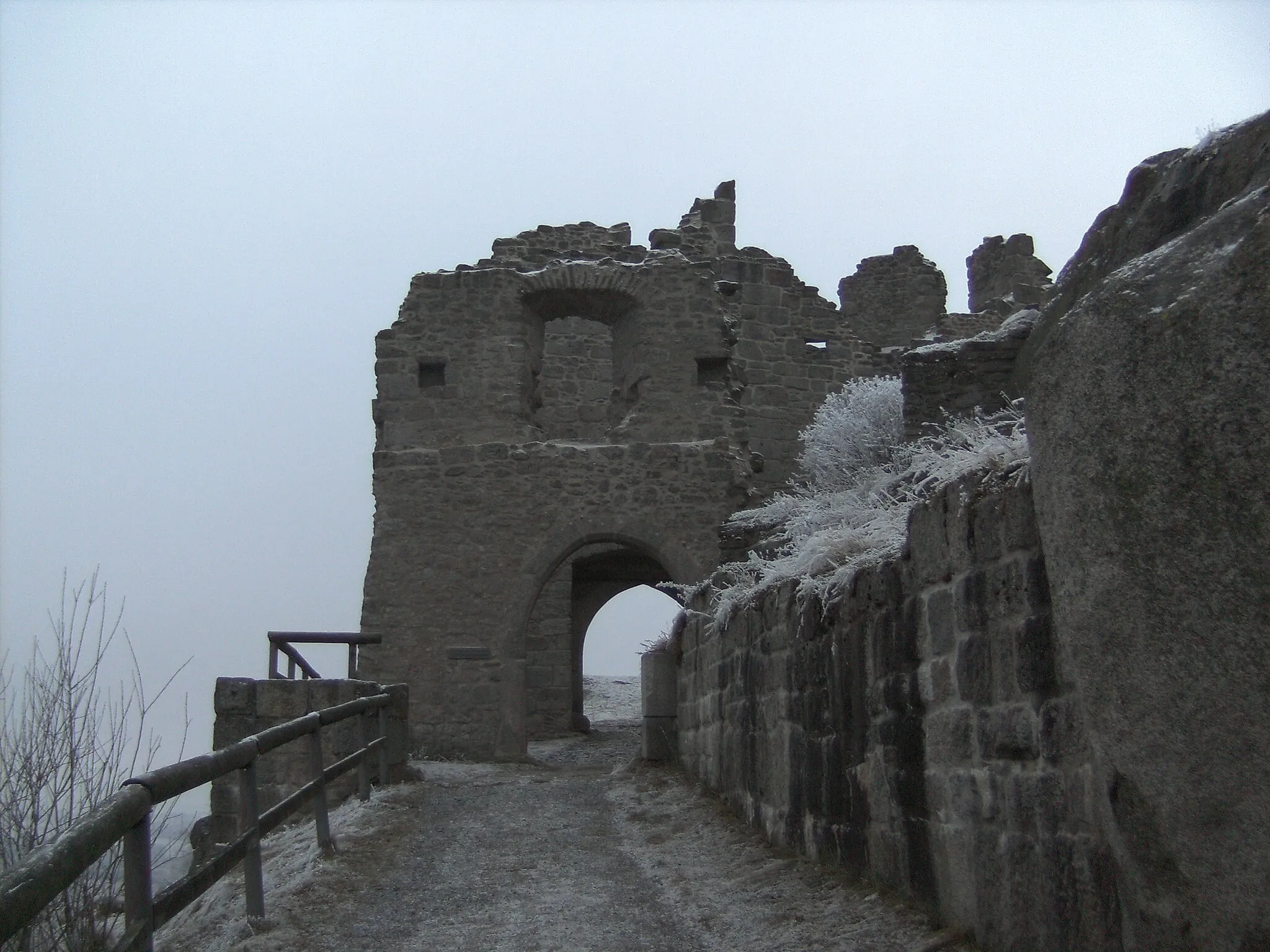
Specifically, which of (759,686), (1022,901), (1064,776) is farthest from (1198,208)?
(759,686)

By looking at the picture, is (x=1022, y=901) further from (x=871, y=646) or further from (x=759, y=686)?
(x=759, y=686)

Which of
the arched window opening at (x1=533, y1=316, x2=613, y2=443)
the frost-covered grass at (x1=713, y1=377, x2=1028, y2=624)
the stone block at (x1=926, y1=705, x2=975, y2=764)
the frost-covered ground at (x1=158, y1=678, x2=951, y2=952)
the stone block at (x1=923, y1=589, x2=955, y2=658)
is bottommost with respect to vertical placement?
the frost-covered ground at (x1=158, y1=678, x2=951, y2=952)

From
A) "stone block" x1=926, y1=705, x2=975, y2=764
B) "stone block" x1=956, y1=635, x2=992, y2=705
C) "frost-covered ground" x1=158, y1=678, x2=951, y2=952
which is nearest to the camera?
"stone block" x1=956, y1=635, x2=992, y2=705

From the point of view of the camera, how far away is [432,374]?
13.1 metres

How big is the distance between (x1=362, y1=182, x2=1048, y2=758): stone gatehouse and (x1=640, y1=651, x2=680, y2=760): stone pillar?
273cm

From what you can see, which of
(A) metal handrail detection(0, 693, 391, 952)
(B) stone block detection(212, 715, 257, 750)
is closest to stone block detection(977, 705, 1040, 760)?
(A) metal handrail detection(0, 693, 391, 952)

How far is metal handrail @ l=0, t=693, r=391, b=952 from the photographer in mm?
2301

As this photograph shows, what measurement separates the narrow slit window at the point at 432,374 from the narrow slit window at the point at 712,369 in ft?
8.83

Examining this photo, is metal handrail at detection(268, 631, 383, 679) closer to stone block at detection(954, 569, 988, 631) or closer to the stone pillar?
the stone pillar

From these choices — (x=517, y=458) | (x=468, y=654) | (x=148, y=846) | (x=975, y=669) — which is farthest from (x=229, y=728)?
(x=517, y=458)

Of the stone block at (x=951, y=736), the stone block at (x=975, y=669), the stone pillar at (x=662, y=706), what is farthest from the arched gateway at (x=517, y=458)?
the stone block at (x=975, y=669)

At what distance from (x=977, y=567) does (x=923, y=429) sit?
4.31 metres

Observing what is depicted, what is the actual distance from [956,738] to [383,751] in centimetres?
514

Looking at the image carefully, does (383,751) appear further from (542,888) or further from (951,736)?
(951,736)
